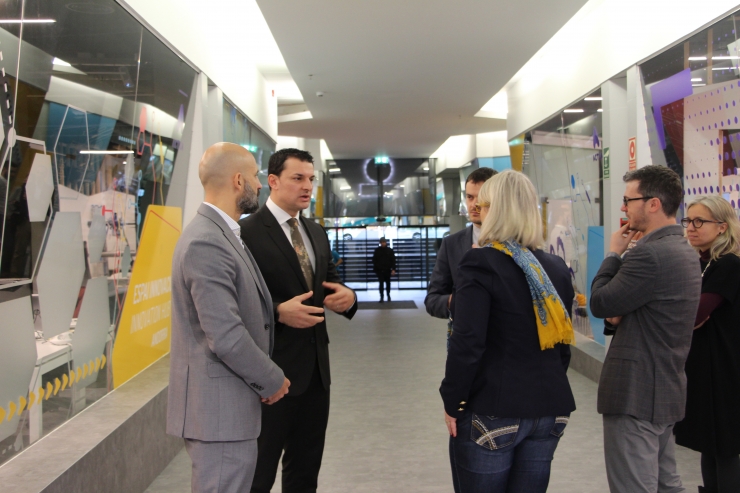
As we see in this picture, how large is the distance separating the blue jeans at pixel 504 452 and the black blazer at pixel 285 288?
2.73ft

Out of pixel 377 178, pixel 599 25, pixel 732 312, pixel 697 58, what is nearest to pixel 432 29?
pixel 599 25

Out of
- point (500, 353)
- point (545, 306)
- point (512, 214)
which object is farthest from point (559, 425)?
point (512, 214)

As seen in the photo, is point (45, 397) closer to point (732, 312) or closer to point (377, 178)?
point (732, 312)

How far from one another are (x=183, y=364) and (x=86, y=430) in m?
1.60

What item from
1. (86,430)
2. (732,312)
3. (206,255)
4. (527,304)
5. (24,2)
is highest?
(24,2)

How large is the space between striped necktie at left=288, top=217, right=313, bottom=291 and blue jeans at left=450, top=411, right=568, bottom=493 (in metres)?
1.06

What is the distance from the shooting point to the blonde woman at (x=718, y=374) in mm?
2980

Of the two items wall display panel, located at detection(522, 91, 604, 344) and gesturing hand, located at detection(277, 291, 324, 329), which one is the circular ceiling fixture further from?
wall display panel, located at detection(522, 91, 604, 344)

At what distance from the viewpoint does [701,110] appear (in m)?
4.52

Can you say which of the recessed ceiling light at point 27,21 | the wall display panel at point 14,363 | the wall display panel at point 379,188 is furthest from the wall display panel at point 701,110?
the wall display panel at point 379,188

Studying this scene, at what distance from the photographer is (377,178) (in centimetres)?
1956

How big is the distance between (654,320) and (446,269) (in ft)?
3.78

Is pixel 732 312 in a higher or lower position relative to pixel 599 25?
lower

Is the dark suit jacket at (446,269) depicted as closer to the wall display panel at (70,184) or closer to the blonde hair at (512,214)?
the blonde hair at (512,214)
